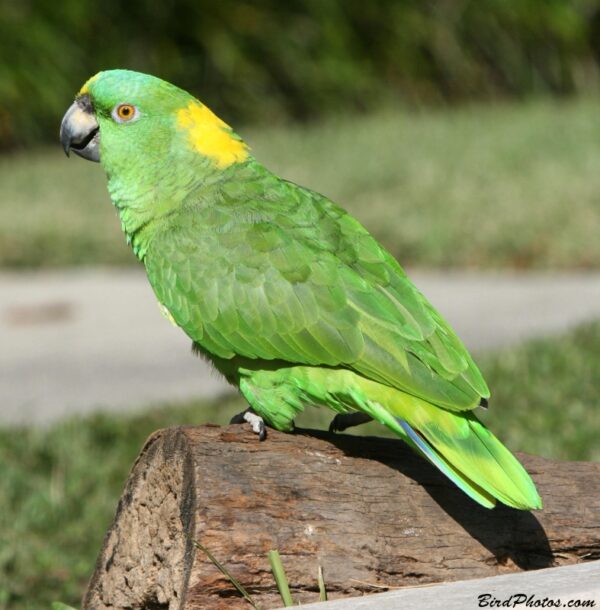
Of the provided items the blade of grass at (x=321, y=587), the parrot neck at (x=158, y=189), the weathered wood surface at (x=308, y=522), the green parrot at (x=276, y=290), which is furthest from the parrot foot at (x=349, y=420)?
the parrot neck at (x=158, y=189)

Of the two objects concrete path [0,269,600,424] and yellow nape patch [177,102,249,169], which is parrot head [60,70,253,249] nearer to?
yellow nape patch [177,102,249,169]

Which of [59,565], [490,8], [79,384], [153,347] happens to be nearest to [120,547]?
[59,565]

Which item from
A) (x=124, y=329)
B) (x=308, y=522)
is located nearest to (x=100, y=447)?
(x=124, y=329)

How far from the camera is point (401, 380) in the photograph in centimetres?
283

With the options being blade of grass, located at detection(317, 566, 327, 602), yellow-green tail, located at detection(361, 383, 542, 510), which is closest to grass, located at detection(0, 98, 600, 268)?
yellow-green tail, located at detection(361, 383, 542, 510)

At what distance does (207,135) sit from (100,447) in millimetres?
2232

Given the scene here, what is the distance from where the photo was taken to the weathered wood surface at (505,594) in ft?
7.65

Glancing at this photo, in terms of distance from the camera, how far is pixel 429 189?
30.2 ft

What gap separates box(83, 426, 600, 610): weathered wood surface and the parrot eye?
0.91 m

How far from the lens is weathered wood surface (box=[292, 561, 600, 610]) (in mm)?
2332

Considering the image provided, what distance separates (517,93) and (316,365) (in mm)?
11338

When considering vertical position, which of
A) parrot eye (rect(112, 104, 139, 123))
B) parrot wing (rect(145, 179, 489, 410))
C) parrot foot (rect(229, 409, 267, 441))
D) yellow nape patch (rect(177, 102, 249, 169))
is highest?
parrot eye (rect(112, 104, 139, 123))

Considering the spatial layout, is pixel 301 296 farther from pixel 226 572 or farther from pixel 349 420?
pixel 226 572

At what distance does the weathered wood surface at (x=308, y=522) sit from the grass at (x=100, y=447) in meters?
1.10
